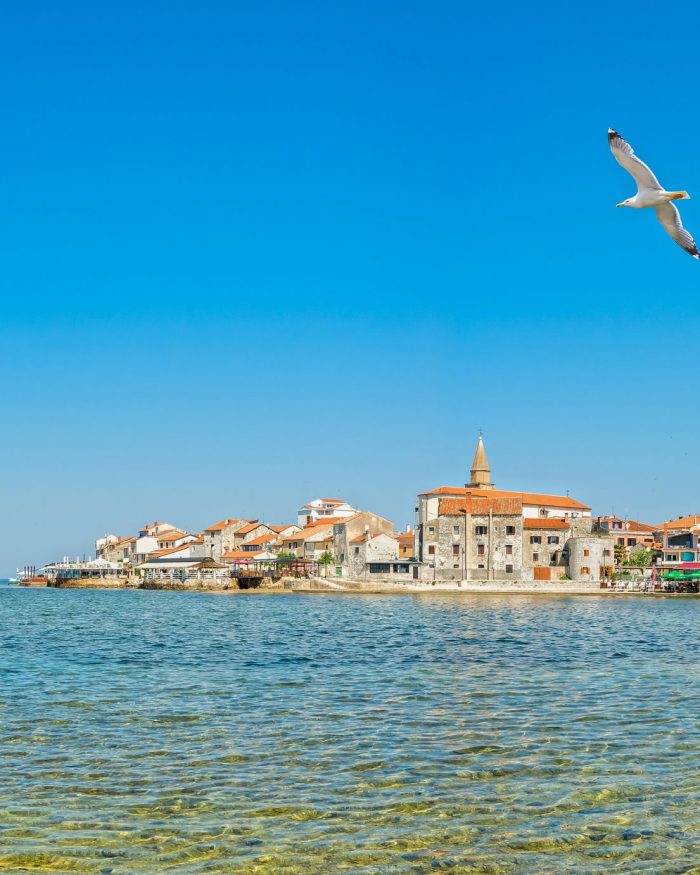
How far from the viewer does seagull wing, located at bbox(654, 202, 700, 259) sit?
1338cm

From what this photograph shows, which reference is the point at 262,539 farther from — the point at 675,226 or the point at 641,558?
the point at 675,226

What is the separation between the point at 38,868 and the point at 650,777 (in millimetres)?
7397

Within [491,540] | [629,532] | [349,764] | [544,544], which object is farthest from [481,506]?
[349,764]

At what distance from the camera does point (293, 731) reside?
15.1m

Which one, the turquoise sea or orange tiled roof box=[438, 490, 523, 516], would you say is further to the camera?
orange tiled roof box=[438, 490, 523, 516]

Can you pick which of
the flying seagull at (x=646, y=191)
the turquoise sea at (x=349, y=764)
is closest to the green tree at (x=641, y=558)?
the turquoise sea at (x=349, y=764)

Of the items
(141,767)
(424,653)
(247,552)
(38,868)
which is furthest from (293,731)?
(247,552)

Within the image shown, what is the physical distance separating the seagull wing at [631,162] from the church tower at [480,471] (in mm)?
106932

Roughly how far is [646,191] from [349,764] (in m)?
9.52

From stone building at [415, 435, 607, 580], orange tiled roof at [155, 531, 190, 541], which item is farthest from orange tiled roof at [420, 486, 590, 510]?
orange tiled roof at [155, 531, 190, 541]

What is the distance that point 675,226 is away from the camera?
14.4m

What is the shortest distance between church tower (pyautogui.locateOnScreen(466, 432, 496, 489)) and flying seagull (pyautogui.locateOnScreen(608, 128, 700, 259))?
4210 inches

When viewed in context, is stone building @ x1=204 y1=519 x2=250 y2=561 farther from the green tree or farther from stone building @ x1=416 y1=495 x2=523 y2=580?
the green tree

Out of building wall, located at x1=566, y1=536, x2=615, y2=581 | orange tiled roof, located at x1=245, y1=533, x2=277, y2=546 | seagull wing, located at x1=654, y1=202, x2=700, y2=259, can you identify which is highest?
seagull wing, located at x1=654, y1=202, x2=700, y2=259
